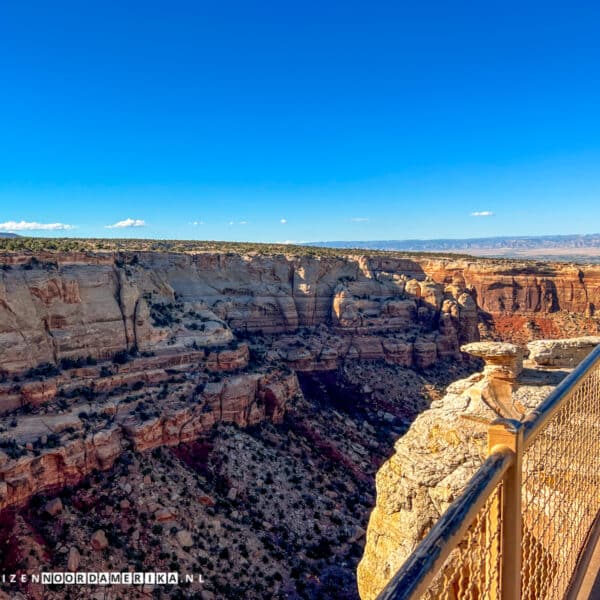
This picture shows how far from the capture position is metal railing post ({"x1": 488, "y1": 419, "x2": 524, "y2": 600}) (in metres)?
3.34

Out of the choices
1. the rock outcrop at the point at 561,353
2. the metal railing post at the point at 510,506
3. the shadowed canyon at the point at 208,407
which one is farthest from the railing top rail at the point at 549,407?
the rock outcrop at the point at 561,353

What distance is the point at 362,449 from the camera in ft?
121

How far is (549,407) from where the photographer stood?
4.02m

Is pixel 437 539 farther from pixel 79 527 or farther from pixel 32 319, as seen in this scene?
pixel 32 319

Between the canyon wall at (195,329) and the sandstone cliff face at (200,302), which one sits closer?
the canyon wall at (195,329)

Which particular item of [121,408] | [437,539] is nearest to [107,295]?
[121,408]

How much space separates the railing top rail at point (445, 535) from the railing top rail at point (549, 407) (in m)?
0.41

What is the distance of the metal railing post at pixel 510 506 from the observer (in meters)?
3.34

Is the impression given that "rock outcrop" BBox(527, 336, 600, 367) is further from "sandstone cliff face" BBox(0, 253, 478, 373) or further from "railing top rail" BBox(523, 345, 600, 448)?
"sandstone cliff face" BBox(0, 253, 478, 373)

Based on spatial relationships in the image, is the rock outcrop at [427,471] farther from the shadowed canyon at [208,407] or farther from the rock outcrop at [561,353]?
the rock outcrop at [561,353]

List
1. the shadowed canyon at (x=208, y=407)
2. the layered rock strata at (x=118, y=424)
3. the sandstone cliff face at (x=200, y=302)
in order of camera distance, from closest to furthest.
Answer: the shadowed canyon at (x=208, y=407) → the layered rock strata at (x=118, y=424) → the sandstone cliff face at (x=200, y=302)

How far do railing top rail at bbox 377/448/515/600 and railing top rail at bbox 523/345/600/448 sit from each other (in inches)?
16.2

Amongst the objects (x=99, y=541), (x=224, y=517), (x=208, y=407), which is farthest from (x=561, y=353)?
(x=208, y=407)

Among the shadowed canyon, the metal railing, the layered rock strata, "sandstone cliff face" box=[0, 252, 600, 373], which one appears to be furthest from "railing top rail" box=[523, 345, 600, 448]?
"sandstone cliff face" box=[0, 252, 600, 373]
